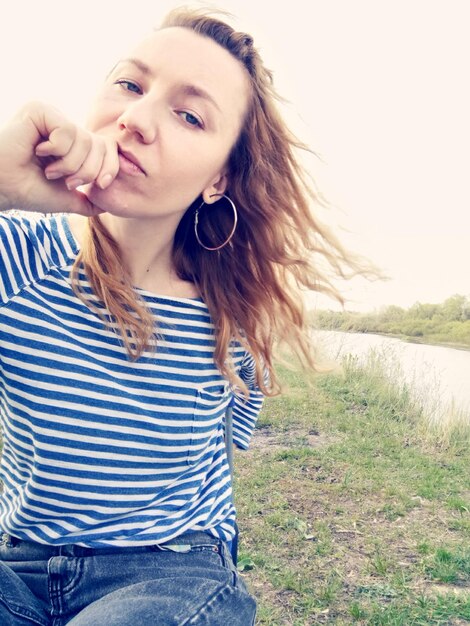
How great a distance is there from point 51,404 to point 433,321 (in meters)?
11.5

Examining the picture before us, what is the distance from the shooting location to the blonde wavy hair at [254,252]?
1.68 metres

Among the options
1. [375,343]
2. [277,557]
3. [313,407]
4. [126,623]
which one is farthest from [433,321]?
[126,623]

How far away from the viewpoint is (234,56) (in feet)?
5.69

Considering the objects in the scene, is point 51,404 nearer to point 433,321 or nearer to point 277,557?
point 277,557

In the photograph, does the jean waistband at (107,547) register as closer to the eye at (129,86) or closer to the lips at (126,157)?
the lips at (126,157)

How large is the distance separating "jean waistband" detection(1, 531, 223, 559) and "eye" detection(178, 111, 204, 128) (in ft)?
3.73

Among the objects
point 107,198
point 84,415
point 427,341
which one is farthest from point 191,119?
point 427,341

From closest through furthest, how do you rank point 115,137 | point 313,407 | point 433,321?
point 115,137, point 313,407, point 433,321

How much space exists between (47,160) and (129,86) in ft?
1.27

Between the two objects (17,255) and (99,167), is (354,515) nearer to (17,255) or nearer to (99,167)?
(17,255)

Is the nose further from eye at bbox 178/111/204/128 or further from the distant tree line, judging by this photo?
the distant tree line

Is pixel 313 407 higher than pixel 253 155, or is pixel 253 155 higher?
pixel 253 155

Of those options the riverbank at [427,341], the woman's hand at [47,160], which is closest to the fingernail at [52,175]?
the woman's hand at [47,160]

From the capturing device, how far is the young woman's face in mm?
1451
